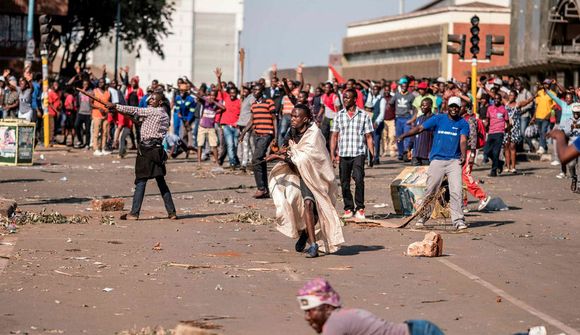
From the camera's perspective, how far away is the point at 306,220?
1473 cm

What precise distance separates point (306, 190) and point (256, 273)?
71.5 inches

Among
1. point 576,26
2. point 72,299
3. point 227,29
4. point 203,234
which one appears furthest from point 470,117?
point 227,29

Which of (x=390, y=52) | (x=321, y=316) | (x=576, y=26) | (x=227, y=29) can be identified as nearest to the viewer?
(x=321, y=316)

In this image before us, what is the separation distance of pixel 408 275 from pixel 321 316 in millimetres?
6027

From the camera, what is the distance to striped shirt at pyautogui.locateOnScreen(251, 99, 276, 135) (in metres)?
24.6

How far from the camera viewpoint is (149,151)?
1848cm

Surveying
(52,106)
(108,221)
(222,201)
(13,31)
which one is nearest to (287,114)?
(52,106)

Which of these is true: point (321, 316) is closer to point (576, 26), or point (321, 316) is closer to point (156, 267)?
point (156, 267)

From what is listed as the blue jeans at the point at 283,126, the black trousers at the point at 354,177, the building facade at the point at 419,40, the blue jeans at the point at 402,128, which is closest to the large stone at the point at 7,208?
the black trousers at the point at 354,177

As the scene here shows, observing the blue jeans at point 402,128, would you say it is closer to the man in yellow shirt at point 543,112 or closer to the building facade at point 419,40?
the man in yellow shirt at point 543,112

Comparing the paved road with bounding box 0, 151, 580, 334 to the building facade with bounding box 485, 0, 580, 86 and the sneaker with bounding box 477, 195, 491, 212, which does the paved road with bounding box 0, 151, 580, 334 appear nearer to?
the sneaker with bounding box 477, 195, 491, 212

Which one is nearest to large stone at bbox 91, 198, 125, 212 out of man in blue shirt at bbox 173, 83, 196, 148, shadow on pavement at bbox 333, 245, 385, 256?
shadow on pavement at bbox 333, 245, 385, 256

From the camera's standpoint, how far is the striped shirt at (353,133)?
1884 cm

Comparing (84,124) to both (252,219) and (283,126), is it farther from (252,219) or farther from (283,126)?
(252,219)
